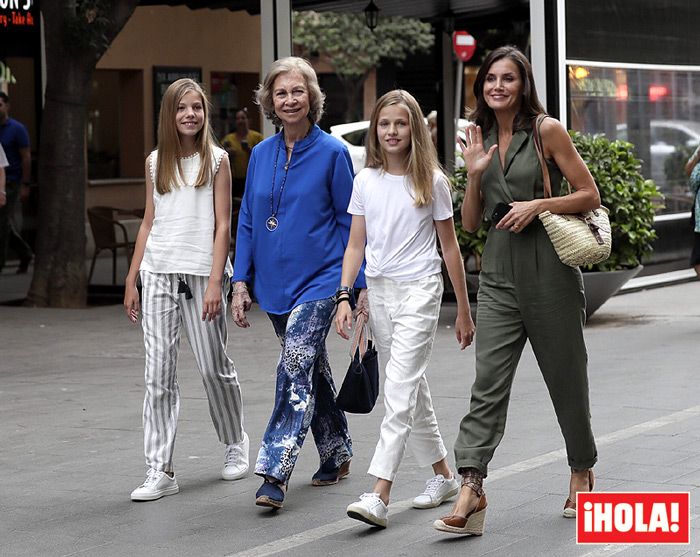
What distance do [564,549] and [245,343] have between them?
6820 mm

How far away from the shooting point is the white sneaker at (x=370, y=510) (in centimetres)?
582

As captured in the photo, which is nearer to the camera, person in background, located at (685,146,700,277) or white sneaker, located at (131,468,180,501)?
white sneaker, located at (131,468,180,501)

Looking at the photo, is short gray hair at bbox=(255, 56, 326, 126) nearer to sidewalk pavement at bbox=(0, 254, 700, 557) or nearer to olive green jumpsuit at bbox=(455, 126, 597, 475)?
olive green jumpsuit at bbox=(455, 126, 597, 475)

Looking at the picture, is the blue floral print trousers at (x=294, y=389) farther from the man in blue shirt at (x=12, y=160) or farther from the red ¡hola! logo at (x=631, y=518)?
the man in blue shirt at (x=12, y=160)

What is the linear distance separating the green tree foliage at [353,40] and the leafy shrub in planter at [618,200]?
2664 cm

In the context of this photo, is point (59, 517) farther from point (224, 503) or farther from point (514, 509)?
point (514, 509)

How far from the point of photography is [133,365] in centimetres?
1104

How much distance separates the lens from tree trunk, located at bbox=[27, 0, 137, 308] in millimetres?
14086

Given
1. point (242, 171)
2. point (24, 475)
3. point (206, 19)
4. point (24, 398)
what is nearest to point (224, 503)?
point (24, 475)

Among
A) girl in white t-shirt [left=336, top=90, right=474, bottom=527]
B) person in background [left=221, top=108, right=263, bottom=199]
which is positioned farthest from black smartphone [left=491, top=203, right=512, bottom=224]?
person in background [left=221, top=108, right=263, bottom=199]

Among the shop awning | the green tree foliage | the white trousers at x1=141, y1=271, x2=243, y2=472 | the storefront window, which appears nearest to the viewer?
the white trousers at x1=141, y1=271, x2=243, y2=472

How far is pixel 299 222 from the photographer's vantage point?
644 cm

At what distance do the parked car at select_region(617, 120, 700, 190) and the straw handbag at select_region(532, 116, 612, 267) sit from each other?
10.8 m

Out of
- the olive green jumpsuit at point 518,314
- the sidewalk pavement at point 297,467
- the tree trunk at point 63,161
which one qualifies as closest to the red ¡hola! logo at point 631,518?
the sidewalk pavement at point 297,467
